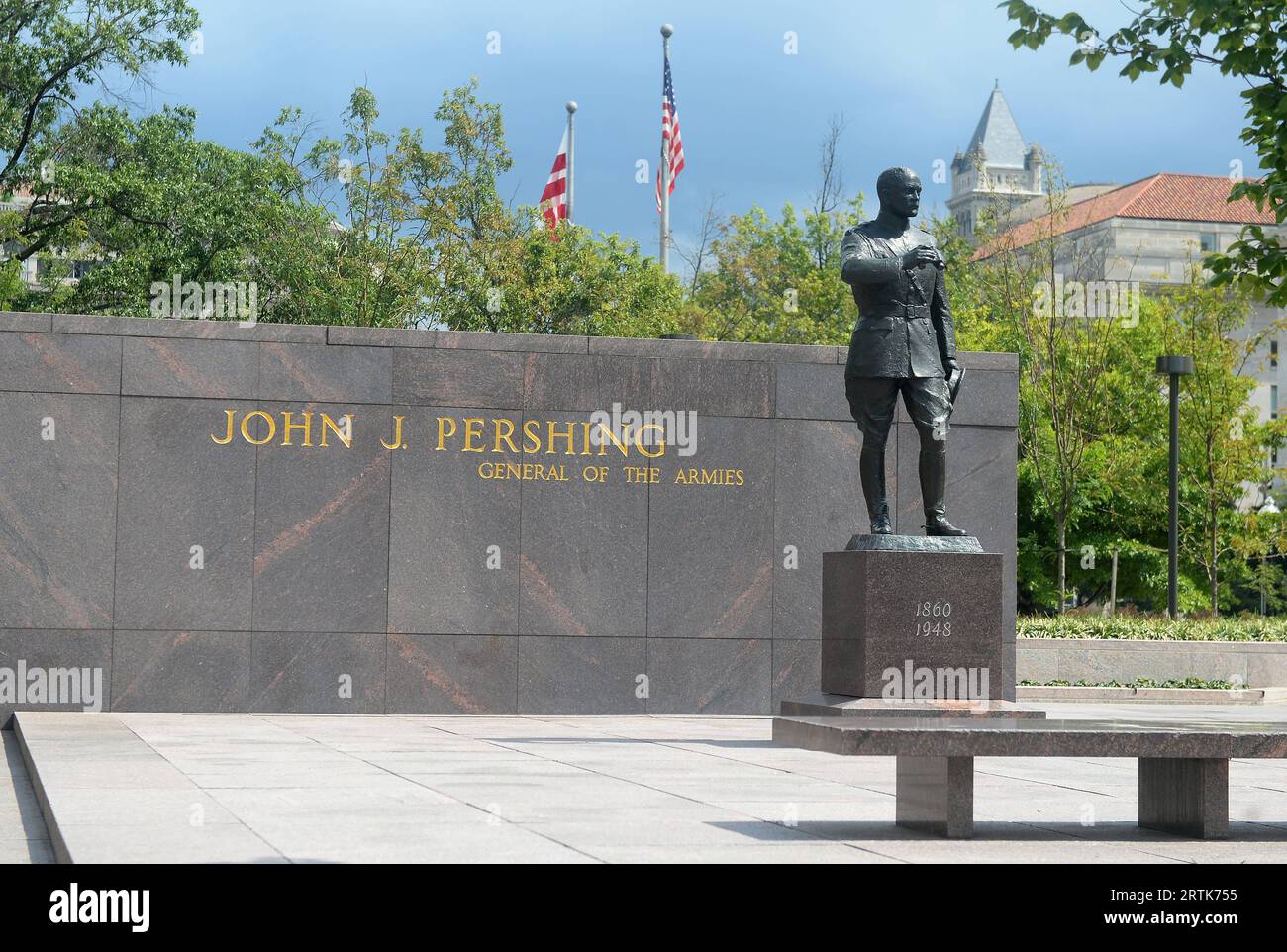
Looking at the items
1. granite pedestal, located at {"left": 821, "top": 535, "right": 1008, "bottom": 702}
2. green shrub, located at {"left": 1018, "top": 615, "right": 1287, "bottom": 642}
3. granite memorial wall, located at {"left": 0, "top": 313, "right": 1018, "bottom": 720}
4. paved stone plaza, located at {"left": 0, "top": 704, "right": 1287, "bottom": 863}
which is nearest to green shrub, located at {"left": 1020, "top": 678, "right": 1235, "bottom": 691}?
green shrub, located at {"left": 1018, "top": 615, "right": 1287, "bottom": 642}

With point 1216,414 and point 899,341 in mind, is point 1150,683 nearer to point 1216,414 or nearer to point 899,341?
point 899,341

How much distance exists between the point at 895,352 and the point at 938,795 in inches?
210

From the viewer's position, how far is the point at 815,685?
53.7 feet

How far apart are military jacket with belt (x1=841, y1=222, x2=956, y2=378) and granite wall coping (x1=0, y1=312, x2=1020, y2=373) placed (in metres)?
3.25

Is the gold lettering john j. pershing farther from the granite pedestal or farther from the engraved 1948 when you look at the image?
the engraved 1948

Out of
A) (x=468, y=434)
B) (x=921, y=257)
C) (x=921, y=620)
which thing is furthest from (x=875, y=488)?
(x=468, y=434)

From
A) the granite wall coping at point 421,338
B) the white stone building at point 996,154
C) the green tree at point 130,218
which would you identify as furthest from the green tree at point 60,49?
the white stone building at point 996,154

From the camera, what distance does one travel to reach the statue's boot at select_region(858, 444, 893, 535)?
40.8 ft

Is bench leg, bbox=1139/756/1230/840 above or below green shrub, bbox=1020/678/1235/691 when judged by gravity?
above

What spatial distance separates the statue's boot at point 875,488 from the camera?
40.8 feet

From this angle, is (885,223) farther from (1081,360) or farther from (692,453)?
(1081,360)
